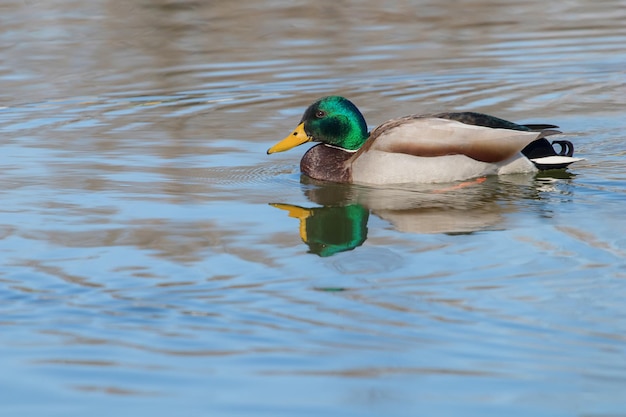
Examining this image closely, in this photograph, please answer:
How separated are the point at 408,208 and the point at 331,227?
2.18 feet

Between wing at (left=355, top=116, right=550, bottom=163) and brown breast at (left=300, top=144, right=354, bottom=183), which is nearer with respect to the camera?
wing at (left=355, top=116, right=550, bottom=163)

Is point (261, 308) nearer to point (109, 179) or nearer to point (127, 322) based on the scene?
point (127, 322)

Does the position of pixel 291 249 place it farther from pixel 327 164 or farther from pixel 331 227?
pixel 327 164

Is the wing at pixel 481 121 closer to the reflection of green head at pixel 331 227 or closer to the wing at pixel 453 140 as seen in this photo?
the wing at pixel 453 140

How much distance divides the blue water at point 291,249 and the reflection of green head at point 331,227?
1.1 inches

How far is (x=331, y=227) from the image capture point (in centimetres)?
791

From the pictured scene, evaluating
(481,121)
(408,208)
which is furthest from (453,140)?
(408,208)

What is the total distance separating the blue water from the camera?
4.95 metres

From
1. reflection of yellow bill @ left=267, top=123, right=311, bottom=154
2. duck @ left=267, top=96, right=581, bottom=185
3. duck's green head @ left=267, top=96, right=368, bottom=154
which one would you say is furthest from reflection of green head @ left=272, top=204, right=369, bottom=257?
duck's green head @ left=267, top=96, right=368, bottom=154

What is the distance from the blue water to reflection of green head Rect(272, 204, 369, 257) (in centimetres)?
3

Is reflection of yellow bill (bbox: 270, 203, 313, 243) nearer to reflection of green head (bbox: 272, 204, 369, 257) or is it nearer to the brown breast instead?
reflection of green head (bbox: 272, 204, 369, 257)

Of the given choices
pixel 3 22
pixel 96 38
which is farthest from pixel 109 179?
pixel 3 22

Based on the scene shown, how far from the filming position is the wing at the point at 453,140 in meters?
9.00

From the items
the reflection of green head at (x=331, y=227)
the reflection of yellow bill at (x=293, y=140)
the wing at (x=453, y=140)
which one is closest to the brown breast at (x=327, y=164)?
the reflection of yellow bill at (x=293, y=140)
